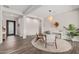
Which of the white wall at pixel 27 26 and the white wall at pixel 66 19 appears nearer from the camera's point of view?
the white wall at pixel 66 19

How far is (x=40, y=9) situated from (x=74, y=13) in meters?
0.89

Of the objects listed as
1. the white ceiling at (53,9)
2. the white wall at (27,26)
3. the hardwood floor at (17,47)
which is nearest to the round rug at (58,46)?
the hardwood floor at (17,47)

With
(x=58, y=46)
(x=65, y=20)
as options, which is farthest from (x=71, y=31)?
(x=58, y=46)

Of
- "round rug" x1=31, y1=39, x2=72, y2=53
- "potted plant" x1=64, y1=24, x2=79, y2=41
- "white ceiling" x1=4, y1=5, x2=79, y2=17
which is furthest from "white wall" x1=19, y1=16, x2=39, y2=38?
"potted plant" x1=64, y1=24, x2=79, y2=41

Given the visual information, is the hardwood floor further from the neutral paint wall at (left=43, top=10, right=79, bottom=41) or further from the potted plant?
the neutral paint wall at (left=43, top=10, right=79, bottom=41)

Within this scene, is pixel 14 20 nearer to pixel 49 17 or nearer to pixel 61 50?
pixel 49 17

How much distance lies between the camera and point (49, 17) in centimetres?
232

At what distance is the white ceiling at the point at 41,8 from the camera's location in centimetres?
226

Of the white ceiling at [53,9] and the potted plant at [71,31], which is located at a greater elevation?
the white ceiling at [53,9]

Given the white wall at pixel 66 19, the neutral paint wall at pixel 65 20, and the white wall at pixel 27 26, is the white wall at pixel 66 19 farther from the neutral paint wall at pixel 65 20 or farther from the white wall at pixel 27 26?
the white wall at pixel 27 26

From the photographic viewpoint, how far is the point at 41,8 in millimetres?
2307

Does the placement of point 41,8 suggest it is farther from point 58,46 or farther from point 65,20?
point 58,46

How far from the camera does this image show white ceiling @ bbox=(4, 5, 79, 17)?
7.42ft
